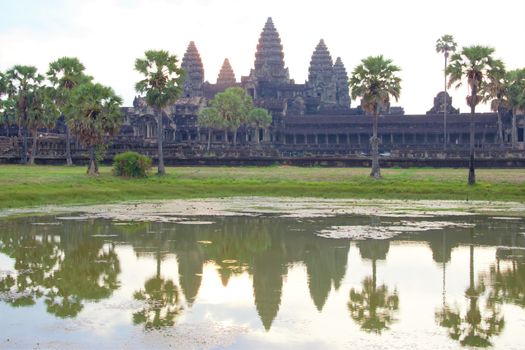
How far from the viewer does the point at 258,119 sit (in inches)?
4400

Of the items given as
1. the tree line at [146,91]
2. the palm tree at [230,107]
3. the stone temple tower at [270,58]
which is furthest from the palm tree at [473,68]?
the stone temple tower at [270,58]

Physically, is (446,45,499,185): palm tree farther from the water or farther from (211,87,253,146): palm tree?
(211,87,253,146): palm tree

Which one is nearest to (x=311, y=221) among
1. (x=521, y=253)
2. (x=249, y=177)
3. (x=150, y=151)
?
(x=521, y=253)

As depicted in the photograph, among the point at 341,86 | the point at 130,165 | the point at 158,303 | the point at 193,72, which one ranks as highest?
the point at 193,72

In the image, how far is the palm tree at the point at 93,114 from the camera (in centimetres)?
6009

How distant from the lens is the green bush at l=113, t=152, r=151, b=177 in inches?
2281

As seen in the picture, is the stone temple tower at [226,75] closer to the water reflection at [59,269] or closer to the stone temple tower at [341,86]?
the stone temple tower at [341,86]

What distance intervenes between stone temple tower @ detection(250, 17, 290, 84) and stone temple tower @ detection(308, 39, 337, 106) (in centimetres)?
601

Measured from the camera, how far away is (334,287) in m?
20.2

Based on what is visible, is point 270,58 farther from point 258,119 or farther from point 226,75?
point 258,119

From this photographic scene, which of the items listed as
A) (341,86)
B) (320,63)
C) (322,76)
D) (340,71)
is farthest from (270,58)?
(340,71)

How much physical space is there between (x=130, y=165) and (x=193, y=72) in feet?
316

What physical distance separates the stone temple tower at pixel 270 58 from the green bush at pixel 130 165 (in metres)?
88.4

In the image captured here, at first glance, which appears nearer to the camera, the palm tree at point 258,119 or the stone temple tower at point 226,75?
the palm tree at point 258,119
